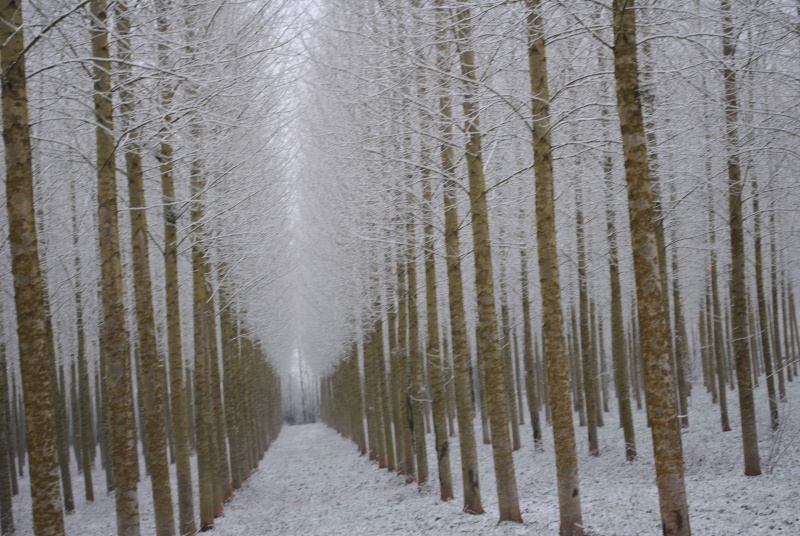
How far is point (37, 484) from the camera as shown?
16.1 feet

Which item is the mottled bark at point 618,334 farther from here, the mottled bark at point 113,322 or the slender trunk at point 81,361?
the slender trunk at point 81,361

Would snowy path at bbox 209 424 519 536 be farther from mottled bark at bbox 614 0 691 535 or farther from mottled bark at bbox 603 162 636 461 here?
mottled bark at bbox 603 162 636 461

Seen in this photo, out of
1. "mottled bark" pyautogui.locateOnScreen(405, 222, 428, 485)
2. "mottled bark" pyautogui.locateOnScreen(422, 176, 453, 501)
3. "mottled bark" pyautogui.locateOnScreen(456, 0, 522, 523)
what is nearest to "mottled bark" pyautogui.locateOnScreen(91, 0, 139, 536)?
"mottled bark" pyautogui.locateOnScreen(456, 0, 522, 523)

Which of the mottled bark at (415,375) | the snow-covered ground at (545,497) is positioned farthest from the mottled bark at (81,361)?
the mottled bark at (415,375)

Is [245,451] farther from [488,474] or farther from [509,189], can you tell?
[509,189]

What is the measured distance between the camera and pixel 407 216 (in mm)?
13555

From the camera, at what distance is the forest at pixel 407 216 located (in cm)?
661

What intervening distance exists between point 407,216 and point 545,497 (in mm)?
5936

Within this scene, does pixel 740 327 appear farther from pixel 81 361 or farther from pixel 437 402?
pixel 81 361

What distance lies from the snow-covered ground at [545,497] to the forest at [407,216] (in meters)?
0.11

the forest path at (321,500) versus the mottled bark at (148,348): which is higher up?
the mottled bark at (148,348)

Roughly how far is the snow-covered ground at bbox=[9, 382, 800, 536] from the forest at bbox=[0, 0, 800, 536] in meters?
0.11

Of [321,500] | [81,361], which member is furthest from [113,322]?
[81,361]

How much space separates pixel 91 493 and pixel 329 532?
33.1ft
